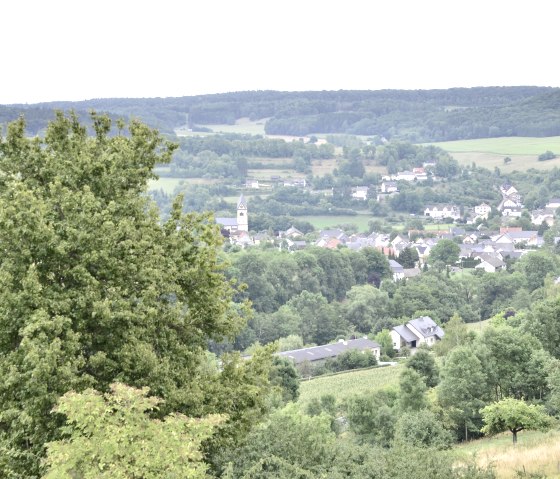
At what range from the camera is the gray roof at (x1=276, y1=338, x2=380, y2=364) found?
6600 centimetres

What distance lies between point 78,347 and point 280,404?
25.0 metres

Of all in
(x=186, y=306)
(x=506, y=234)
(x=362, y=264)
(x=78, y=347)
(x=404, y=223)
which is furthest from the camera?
(x=404, y=223)

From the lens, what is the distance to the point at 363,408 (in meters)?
31.9

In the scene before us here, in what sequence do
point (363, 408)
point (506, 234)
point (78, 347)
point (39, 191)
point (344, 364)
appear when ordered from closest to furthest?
1. point (78, 347)
2. point (39, 191)
3. point (363, 408)
4. point (344, 364)
5. point (506, 234)

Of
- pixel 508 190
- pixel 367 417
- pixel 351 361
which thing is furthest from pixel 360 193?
pixel 367 417

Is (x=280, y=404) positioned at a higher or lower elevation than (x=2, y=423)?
lower

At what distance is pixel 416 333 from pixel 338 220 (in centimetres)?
9386

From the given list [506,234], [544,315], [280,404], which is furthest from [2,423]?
[506,234]

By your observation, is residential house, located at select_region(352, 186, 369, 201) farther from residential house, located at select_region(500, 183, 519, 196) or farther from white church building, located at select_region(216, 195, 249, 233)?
white church building, located at select_region(216, 195, 249, 233)

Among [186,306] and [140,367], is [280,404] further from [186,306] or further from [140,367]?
[140,367]

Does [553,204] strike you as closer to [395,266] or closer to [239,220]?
[239,220]

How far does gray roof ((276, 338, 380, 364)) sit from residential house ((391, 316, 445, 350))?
4.49 metres

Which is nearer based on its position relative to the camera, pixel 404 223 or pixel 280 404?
pixel 280 404

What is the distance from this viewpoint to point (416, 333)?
7819cm
